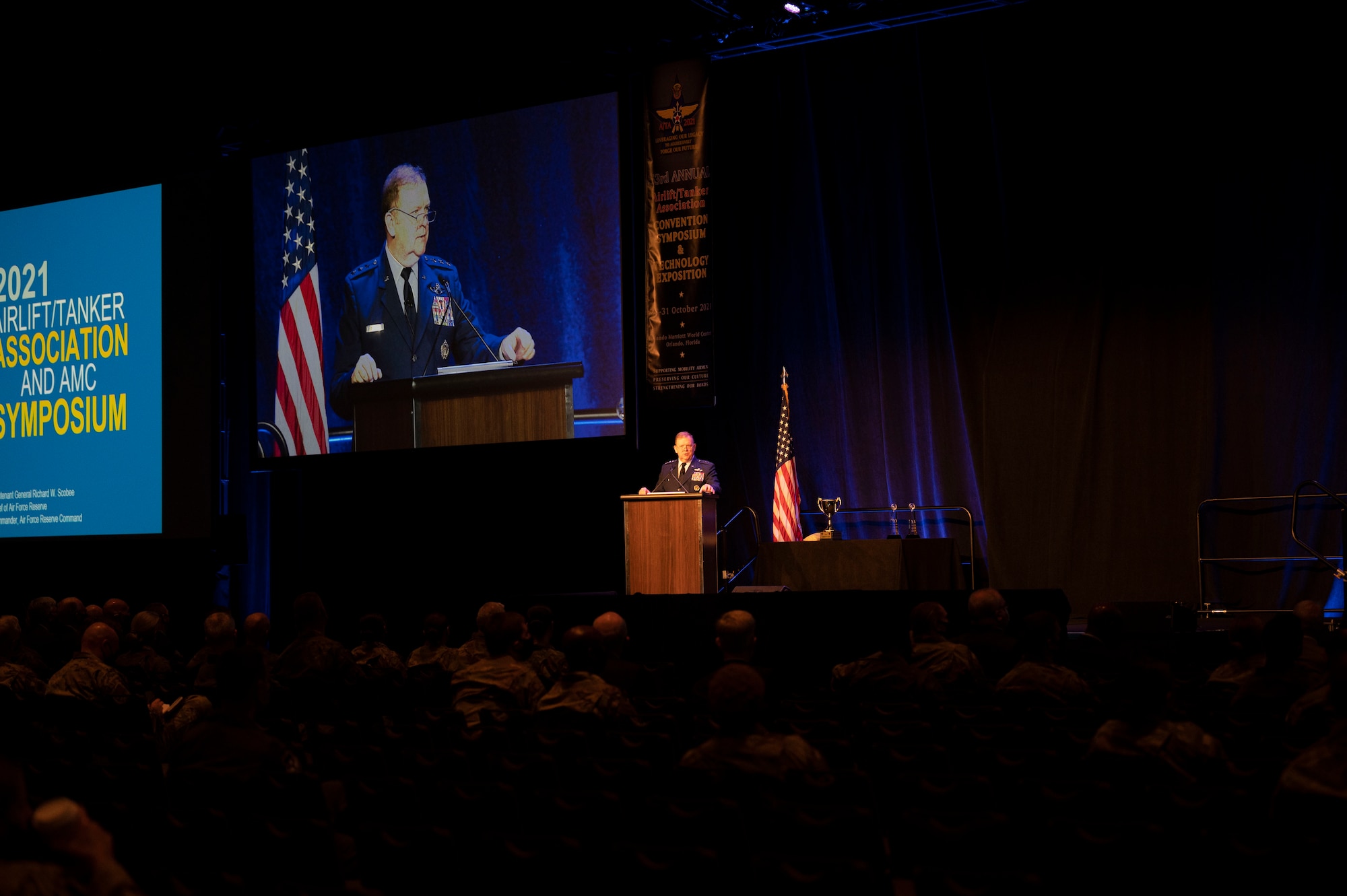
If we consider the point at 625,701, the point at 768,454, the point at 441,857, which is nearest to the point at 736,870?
the point at 441,857

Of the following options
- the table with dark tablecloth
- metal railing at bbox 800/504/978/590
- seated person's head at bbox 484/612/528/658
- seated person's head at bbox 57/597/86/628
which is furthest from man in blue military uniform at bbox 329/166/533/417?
seated person's head at bbox 484/612/528/658

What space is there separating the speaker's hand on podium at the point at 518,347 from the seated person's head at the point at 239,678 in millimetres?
7500

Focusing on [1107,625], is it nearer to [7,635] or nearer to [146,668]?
A: [146,668]

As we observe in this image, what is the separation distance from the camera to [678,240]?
1126cm

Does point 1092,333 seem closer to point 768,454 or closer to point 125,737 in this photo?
point 768,454

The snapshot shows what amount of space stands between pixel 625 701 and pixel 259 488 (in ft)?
37.0

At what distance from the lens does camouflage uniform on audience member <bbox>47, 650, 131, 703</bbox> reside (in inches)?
251

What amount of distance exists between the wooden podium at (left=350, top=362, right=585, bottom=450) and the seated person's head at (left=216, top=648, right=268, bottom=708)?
7.11m

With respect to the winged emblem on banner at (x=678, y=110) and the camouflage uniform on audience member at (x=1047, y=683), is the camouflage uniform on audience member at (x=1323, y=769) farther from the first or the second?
the winged emblem on banner at (x=678, y=110)

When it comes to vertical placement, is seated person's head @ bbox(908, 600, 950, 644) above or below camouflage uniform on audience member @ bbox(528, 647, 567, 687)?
above

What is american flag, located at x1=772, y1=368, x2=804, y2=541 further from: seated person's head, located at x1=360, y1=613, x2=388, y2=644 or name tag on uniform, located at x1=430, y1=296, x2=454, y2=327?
seated person's head, located at x1=360, y1=613, x2=388, y2=644

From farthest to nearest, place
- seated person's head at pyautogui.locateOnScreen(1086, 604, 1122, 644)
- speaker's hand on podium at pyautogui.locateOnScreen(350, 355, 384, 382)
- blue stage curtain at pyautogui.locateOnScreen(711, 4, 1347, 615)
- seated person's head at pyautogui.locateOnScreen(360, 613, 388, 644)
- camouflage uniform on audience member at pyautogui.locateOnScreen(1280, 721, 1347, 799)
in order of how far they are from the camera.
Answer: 1. speaker's hand on podium at pyautogui.locateOnScreen(350, 355, 384, 382)
2. blue stage curtain at pyautogui.locateOnScreen(711, 4, 1347, 615)
3. seated person's head at pyautogui.locateOnScreen(360, 613, 388, 644)
4. seated person's head at pyautogui.locateOnScreen(1086, 604, 1122, 644)
5. camouflage uniform on audience member at pyautogui.locateOnScreen(1280, 721, 1347, 799)

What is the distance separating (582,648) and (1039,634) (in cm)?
224

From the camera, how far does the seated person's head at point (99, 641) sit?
6.64m
